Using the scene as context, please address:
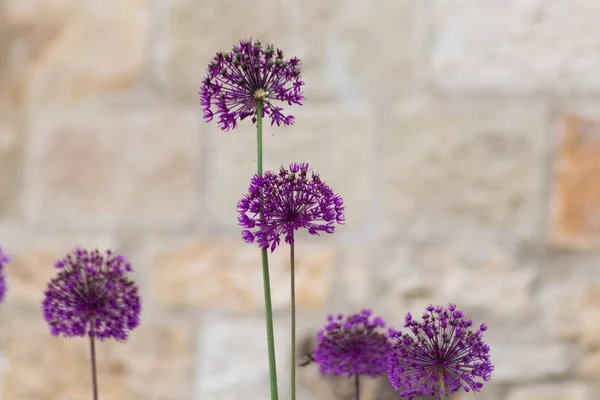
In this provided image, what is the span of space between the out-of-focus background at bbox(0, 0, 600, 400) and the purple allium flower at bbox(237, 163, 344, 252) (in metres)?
0.81

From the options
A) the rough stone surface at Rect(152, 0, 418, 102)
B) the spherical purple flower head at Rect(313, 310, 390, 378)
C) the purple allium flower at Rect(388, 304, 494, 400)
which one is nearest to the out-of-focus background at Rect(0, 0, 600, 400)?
the rough stone surface at Rect(152, 0, 418, 102)

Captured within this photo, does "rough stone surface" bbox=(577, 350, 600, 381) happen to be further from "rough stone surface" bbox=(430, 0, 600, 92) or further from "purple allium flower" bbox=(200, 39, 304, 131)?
"purple allium flower" bbox=(200, 39, 304, 131)

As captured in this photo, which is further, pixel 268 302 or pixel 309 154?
pixel 309 154

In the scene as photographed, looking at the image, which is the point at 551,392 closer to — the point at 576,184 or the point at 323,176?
the point at 576,184

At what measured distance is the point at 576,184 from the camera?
1306 mm

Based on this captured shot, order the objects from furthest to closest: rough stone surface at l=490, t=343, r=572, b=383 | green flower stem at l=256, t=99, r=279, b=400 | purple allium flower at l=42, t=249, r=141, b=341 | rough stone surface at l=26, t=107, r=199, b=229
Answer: rough stone surface at l=26, t=107, r=199, b=229, rough stone surface at l=490, t=343, r=572, b=383, purple allium flower at l=42, t=249, r=141, b=341, green flower stem at l=256, t=99, r=279, b=400

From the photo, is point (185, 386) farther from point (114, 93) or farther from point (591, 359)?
point (591, 359)

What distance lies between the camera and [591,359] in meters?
Answer: 1.30

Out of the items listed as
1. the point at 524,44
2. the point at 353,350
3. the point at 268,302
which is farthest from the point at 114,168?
the point at 268,302

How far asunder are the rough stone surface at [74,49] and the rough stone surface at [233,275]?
0.34 m

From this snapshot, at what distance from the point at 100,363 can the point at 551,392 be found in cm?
80

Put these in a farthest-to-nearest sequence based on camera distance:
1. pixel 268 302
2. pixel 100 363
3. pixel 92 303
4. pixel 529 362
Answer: pixel 100 363
pixel 529 362
pixel 92 303
pixel 268 302

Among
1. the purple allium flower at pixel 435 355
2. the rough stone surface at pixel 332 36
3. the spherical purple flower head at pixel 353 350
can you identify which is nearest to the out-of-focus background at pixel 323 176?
the rough stone surface at pixel 332 36

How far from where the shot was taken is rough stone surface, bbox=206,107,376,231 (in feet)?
4.45
